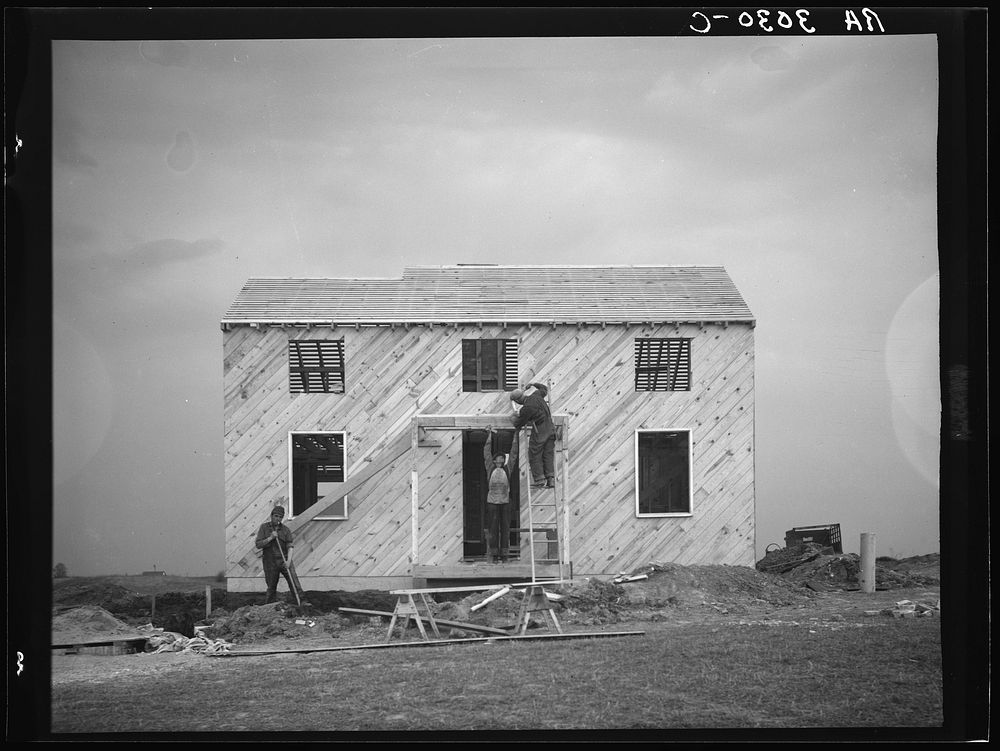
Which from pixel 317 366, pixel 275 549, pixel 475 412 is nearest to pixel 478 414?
pixel 475 412

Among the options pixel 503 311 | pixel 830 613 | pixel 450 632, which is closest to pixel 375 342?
pixel 503 311

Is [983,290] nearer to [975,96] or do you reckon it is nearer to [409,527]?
[975,96]

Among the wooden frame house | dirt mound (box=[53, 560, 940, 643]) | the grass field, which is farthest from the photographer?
the wooden frame house

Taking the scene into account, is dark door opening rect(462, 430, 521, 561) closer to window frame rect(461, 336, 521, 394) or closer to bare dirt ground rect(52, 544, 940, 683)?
window frame rect(461, 336, 521, 394)

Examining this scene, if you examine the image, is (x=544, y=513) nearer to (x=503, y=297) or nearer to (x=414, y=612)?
(x=414, y=612)

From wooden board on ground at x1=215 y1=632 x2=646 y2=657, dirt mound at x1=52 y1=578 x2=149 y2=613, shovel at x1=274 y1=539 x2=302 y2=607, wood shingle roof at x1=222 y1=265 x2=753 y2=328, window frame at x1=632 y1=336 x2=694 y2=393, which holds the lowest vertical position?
wooden board on ground at x1=215 y1=632 x2=646 y2=657

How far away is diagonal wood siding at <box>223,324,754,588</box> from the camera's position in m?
17.8

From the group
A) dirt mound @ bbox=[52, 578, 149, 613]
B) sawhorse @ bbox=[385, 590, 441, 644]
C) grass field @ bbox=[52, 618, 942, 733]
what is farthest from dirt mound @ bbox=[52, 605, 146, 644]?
sawhorse @ bbox=[385, 590, 441, 644]

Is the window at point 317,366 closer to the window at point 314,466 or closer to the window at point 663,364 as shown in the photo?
the window at point 314,466

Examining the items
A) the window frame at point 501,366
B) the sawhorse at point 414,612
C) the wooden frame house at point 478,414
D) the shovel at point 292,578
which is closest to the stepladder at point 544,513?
the wooden frame house at point 478,414

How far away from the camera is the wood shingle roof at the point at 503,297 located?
18.0 meters

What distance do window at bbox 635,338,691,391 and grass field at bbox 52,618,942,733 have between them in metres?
4.88

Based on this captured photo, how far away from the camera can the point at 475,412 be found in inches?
709
